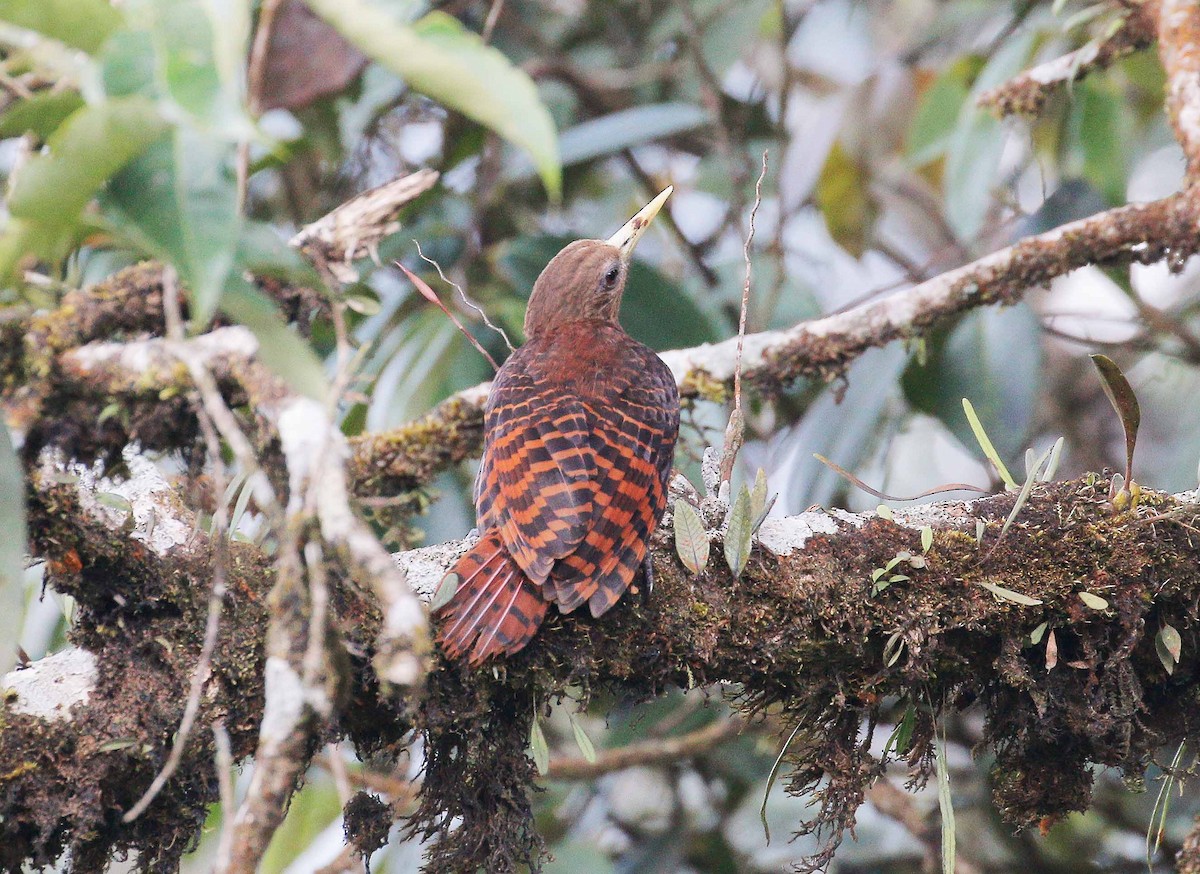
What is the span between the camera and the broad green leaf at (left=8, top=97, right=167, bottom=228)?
1.10m

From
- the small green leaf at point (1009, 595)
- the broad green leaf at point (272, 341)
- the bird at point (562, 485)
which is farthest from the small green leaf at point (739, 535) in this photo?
the broad green leaf at point (272, 341)

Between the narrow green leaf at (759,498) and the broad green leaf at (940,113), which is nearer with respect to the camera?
the narrow green leaf at (759,498)

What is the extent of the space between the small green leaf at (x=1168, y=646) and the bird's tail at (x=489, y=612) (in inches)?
47.1

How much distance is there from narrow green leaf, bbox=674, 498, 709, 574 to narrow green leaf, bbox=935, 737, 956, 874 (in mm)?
589

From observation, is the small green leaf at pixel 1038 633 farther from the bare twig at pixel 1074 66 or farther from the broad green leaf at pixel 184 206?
the bare twig at pixel 1074 66

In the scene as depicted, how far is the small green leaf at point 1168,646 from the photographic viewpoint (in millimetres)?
2287

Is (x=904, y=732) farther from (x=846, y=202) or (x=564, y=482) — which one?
(x=846, y=202)

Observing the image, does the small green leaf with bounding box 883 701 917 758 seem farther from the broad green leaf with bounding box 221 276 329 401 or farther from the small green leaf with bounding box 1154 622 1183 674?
the broad green leaf with bounding box 221 276 329 401

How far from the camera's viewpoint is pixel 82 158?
3.67ft

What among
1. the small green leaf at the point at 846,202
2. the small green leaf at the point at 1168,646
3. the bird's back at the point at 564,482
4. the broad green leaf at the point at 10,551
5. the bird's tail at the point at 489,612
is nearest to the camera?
the broad green leaf at the point at 10,551

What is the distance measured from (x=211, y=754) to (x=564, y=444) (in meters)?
1.03

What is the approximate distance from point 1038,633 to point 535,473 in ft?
3.54

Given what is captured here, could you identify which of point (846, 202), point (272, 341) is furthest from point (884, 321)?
point (272, 341)

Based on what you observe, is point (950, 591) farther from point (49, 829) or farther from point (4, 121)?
point (4, 121)
